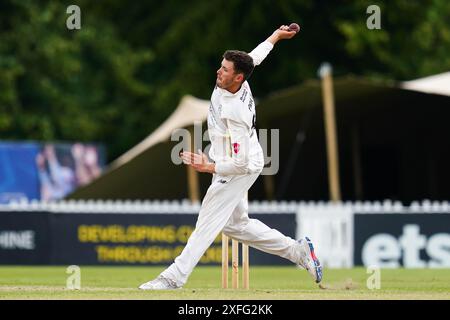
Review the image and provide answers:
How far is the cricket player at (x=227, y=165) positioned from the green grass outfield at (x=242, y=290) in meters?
0.33

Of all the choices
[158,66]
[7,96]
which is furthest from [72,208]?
[158,66]

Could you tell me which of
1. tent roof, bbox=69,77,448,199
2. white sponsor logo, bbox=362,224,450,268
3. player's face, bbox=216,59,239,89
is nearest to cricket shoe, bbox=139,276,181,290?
player's face, bbox=216,59,239,89

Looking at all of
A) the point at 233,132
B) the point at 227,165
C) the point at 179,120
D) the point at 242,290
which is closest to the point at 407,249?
the point at 179,120

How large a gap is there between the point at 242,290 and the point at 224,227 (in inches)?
22.6

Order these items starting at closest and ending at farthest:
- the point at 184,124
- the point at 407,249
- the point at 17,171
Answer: the point at 407,249
the point at 184,124
the point at 17,171

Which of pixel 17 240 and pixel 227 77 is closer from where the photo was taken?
pixel 227 77

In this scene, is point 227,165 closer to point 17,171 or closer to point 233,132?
point 233,132

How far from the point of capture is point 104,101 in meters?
37.6

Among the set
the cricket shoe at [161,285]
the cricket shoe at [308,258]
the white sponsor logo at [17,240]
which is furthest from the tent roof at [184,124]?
the cricket shoe at [161,285]

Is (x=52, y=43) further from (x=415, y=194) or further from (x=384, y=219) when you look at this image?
(x=384, y=219)

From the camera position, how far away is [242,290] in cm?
1184

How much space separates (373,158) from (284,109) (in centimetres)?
447

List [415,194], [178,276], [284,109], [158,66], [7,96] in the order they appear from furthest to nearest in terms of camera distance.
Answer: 1. [158,66]
2. [7,96]
3. [415,194]
4. [284,109]
5. [178,276]

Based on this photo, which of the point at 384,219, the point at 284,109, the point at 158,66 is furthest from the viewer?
the point at 158,66
